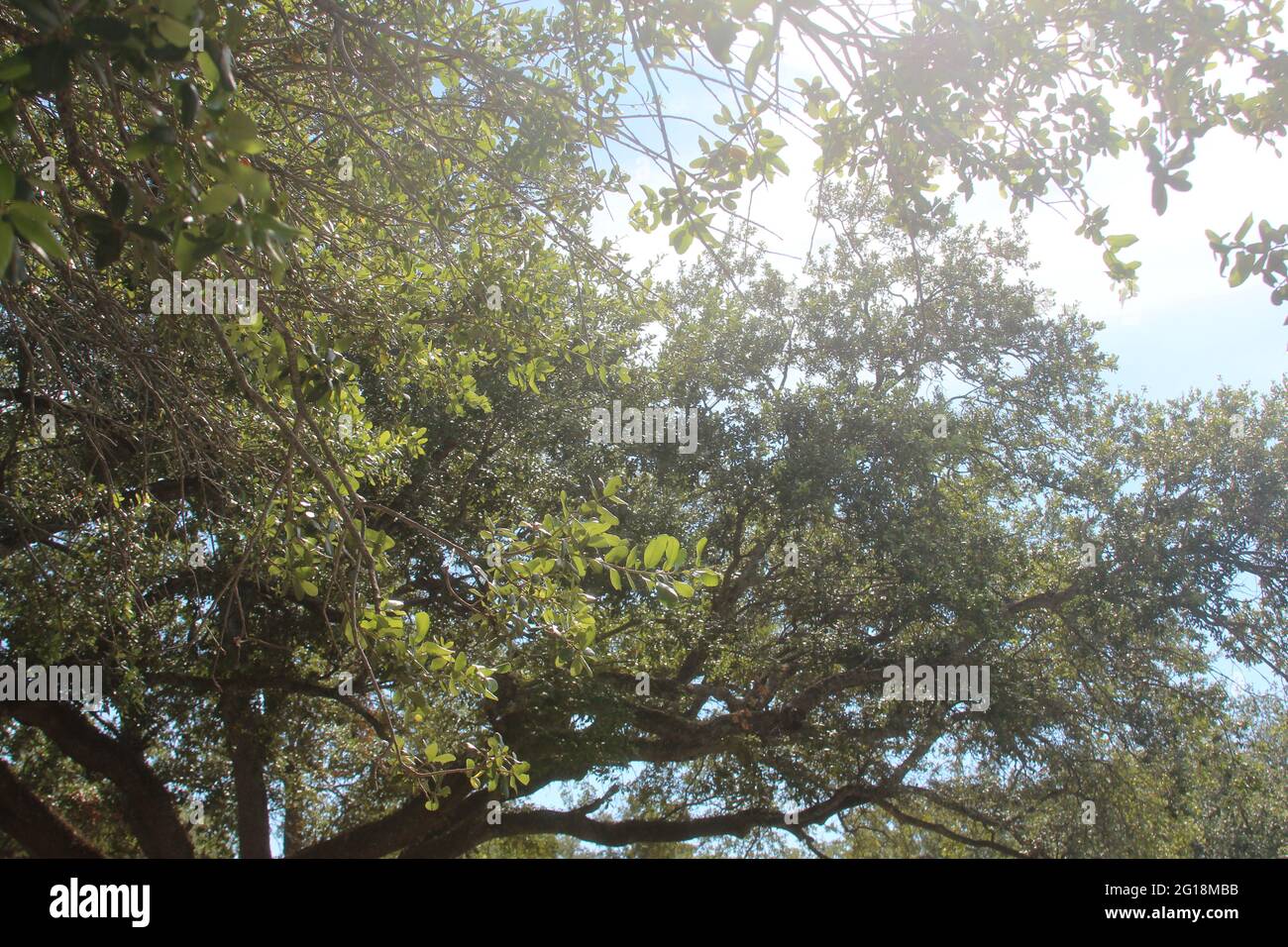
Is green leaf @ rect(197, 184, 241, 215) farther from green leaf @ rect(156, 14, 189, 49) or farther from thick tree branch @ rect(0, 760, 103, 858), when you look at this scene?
thick tree branch @ rect(0, 760, 103, 858)

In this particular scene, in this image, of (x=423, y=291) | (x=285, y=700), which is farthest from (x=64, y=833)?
(x=423, y=291)

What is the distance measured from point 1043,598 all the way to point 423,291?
779cm

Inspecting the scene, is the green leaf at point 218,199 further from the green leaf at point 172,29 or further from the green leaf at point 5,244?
the green leaf at point 5,244

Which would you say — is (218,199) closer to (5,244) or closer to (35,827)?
(5,244)

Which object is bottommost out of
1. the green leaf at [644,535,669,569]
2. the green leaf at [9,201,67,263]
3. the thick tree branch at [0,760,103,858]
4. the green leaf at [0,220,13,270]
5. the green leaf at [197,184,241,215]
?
the thick tree branch at [0,760,103,858]

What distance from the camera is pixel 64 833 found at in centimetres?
1014

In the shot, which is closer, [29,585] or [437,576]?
[29,585]

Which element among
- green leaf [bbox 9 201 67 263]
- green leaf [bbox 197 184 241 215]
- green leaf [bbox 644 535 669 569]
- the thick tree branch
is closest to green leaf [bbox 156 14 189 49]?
green leaf [bbox 197 184 241 215]

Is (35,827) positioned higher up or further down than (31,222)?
further down

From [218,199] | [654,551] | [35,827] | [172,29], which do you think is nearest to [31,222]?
[218,199]

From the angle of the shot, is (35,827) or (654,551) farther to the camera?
(35,827)

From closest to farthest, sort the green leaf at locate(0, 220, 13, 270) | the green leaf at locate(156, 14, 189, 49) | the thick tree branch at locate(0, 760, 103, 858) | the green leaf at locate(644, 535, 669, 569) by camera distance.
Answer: the green leaf at locate(0, 220, 13, 270)
the green leaf at locate(156, 14, 189, 49)
the green leaf at locate(644, 535, 669, 569)
the thick tree branch at locate(0, 760, 103, 858)

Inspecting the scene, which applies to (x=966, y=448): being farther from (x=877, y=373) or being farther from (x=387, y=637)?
(x=387, y=637)

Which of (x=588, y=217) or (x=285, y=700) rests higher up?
(x=588, y=217)
